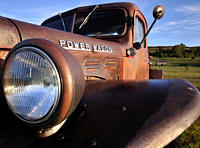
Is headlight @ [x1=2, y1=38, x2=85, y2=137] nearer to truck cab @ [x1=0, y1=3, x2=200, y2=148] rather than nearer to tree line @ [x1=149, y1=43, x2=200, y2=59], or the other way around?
truck cab @ [x1=0, y1=3, x2=200, y2=148]

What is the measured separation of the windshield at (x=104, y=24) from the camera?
247 cm

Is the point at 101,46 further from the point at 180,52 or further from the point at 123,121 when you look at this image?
the point at 180,52

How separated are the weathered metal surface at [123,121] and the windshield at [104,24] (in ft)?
4.46

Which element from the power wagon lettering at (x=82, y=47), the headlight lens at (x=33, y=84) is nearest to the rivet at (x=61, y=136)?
the headlight lens at (x=33, y=84)

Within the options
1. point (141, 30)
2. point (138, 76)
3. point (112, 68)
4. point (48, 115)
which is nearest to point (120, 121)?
point (48, 115)

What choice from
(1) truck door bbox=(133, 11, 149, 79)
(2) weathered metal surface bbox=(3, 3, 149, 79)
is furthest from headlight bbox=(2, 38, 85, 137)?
(1) truck door bbox=(133, 11, 149, 79)

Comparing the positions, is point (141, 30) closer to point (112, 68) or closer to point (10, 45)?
point (112, 68)

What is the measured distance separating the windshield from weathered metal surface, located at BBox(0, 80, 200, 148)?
4.46 ft

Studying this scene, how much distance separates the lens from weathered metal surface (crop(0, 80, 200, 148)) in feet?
2.91

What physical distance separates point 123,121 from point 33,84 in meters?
0.49

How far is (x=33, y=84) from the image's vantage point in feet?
2.86

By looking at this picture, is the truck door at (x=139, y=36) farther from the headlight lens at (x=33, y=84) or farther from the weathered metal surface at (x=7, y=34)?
the headlight lens at (x=33, y=84)

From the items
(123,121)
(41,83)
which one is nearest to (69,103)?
(41,83)

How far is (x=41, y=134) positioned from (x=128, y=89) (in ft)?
2.16
